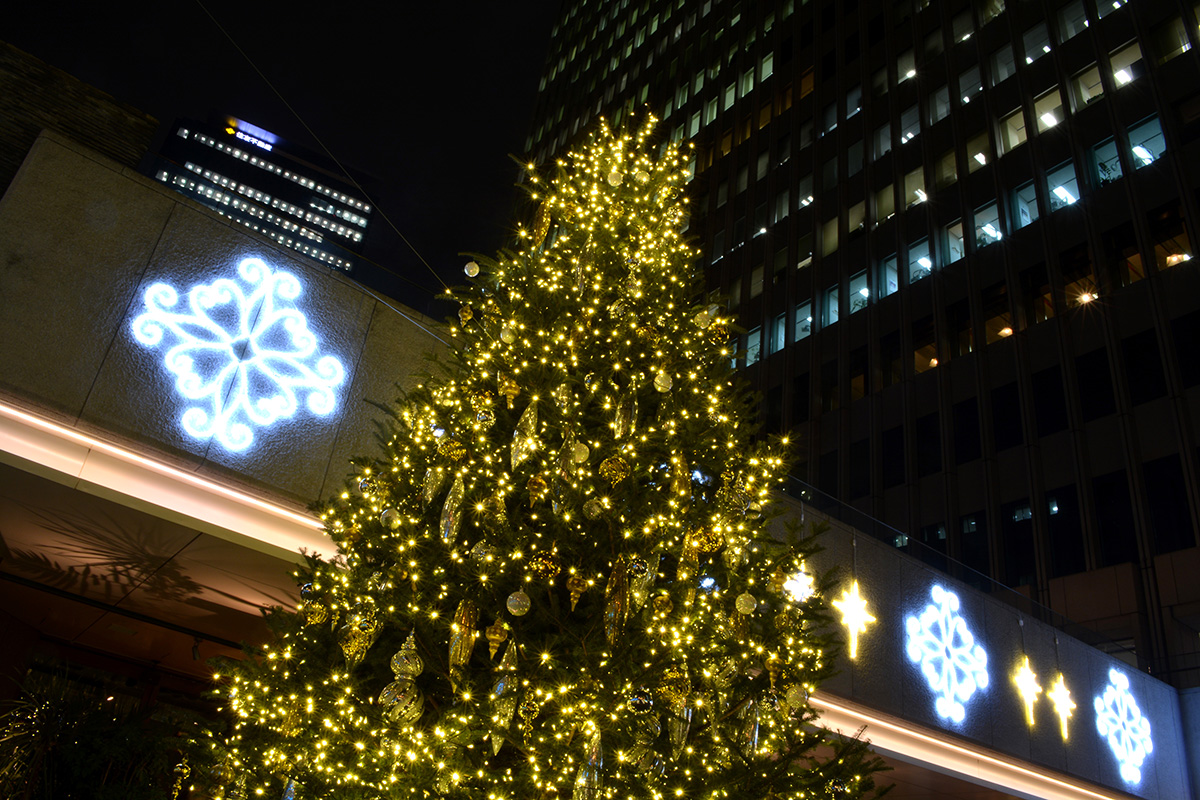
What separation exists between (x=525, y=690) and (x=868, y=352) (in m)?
22.8

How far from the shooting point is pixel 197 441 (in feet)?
20.2

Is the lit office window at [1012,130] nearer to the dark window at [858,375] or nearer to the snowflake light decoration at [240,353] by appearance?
the dark window at [858,375]

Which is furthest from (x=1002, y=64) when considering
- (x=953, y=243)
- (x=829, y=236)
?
(x=829, y=236)

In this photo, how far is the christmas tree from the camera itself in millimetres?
4449

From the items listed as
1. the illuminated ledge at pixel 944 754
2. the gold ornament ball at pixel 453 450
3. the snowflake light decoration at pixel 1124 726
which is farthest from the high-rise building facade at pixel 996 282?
the gold ornament ball at pixel 453 450

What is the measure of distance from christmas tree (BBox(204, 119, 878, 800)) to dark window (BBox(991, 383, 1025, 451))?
1694 centimetres

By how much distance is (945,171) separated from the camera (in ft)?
84.0

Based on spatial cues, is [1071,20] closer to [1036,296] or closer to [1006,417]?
[1036,296]

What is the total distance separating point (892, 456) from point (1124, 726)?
39.8 ft

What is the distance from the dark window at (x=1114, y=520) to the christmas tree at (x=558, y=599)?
1531 centimetres

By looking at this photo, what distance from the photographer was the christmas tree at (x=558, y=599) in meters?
4.45

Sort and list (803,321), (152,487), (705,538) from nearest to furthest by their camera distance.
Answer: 1. (705,538)
2. (152,487)
3. (803,321)

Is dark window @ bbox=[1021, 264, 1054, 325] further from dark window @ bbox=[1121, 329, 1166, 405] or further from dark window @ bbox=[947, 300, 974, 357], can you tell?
dark window @ bbox=[1121, 329, 1166, 405]

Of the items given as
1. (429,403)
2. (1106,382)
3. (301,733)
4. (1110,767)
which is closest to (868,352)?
(1106,382)
